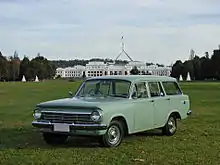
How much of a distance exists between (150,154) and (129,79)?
8.83 feet

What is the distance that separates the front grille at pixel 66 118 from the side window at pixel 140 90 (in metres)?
1.94

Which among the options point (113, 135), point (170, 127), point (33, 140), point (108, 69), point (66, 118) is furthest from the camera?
point (108, 69)

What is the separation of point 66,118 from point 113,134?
3.77ft

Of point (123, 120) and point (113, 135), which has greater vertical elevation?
point (123, 120)

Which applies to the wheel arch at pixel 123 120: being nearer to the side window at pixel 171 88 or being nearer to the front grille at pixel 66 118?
the front grille at pixel 66 118

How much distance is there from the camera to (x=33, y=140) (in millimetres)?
12750

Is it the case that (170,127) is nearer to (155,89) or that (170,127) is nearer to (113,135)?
(155,89)

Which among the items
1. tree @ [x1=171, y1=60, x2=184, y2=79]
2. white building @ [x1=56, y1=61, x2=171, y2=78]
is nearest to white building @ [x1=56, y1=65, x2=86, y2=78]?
white building @ [x1=56, y1=61, x2=171, y2=78]

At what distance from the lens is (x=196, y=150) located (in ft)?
35.7

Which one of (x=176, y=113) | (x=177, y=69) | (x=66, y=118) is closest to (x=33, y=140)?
(x=66, y=118)

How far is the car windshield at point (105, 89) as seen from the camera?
12242 millimetres

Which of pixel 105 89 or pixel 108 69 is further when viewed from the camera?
pixel 108 69

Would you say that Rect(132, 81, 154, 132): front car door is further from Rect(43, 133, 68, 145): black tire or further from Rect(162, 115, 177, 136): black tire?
Rect(43, 133, 68, 145): black tire

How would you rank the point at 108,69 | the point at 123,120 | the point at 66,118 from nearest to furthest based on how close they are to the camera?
the point at 66,118 → the point at 123,120 → the point at 108,69
